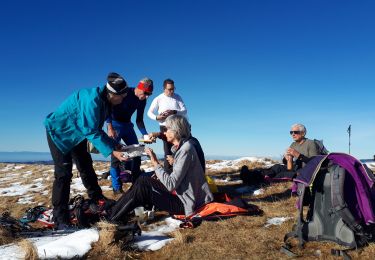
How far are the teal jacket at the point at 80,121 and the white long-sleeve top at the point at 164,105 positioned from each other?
310cm

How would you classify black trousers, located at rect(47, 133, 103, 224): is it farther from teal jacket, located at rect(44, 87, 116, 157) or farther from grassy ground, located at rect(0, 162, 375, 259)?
grassy ground, located at rect(0, 162, 375, 259)

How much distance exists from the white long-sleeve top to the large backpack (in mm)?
5216

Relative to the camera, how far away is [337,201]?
4.68 metres

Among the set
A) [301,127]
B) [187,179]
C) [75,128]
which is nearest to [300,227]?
[187,179]

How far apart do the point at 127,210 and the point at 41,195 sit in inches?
250

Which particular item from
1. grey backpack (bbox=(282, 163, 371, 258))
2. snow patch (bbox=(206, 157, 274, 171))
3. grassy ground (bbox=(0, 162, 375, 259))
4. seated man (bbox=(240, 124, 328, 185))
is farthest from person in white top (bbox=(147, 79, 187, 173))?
snow patch (bbox=(206, 157, 274, 171))

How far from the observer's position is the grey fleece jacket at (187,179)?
6.18 m

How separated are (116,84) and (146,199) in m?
2.19

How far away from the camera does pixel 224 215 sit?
641 centimetres

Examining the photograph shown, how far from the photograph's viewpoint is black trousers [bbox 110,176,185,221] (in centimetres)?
615

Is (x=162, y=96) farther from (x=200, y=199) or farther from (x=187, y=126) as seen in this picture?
(x=200, y=199)

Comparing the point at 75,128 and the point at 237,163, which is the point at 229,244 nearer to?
the point at 75,128

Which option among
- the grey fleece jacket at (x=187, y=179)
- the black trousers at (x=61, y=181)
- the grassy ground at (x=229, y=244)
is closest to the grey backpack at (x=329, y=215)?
the grassy ground at (x=229, y=244)

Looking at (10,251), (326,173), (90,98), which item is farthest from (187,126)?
(10,251)
